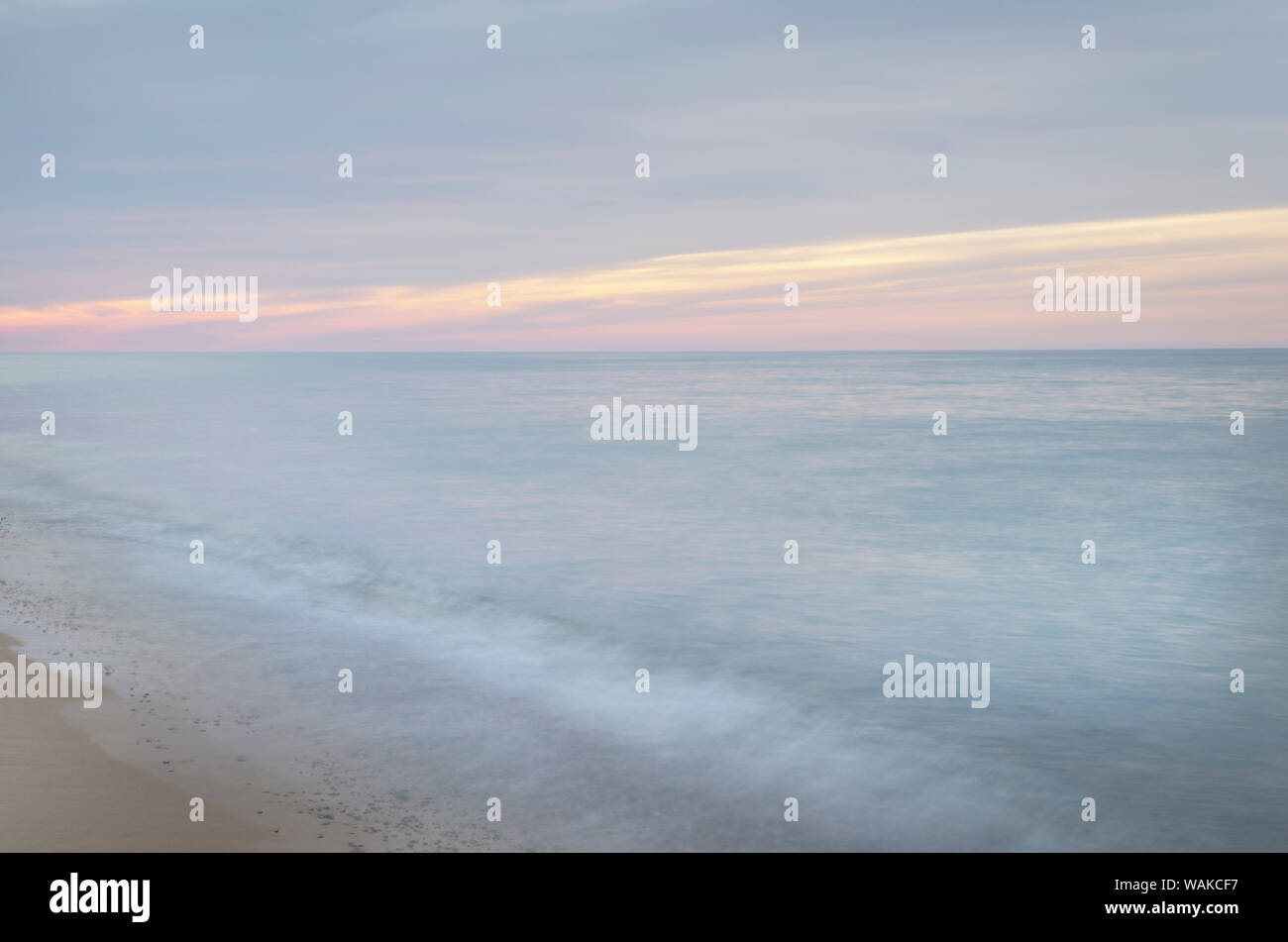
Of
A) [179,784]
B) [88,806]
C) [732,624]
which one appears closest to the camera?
[88,806]

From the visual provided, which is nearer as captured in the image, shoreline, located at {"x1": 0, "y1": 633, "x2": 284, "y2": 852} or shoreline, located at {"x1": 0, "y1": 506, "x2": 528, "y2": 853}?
shoreline, located at {"x1": 0, "y1": 633, "x2": 284, "y2": 852}

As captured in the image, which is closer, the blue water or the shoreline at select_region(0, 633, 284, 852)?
the shoreline at select_region(0, 633, 284, 852)

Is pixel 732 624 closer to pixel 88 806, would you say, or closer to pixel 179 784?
pixel 179 784

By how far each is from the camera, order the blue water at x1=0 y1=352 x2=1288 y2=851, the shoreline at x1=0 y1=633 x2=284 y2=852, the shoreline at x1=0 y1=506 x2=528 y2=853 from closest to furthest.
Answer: the shoreline at x1=0 y1=633 x2=284 y2=852 < the shoreline at x1=0 y1=506 x2=528 y2=853 < the blue water at x1=0 y1=352 x2=1288 y2=851

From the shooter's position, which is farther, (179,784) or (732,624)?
(732,624)

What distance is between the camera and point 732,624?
1546 centimetres

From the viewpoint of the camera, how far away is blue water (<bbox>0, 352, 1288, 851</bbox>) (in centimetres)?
934

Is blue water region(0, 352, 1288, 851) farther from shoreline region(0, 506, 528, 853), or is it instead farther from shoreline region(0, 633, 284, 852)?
shoreline region(0, 633, 284, 852)

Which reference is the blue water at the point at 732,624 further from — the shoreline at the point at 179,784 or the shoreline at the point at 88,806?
the shoreline at the point at 88,806

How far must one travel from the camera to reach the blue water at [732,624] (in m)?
9.34

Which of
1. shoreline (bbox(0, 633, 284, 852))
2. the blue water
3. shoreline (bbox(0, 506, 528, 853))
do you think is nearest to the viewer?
shoreline (bbox(0, 633, 284, 852))

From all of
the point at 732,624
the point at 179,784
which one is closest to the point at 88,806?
the point at 179,784

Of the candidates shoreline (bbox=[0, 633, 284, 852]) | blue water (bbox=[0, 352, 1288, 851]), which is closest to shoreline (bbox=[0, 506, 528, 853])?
shoreline (bbox=[0, 633, 284, 852])
